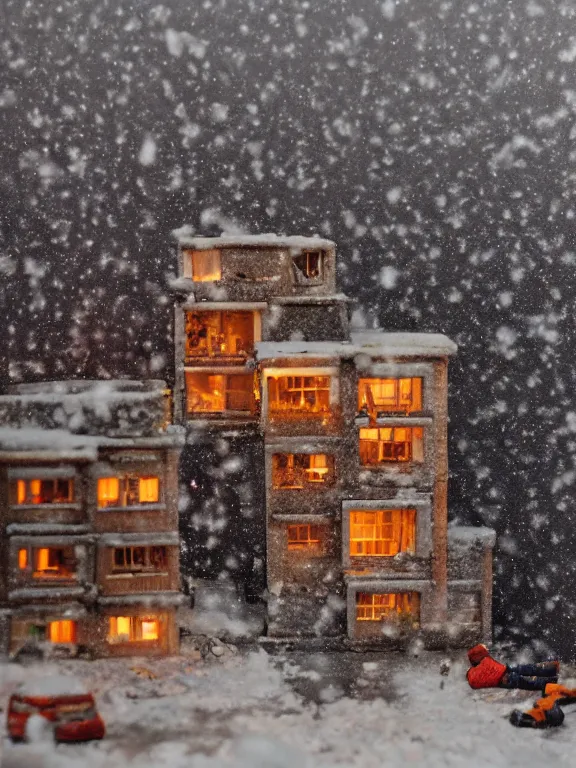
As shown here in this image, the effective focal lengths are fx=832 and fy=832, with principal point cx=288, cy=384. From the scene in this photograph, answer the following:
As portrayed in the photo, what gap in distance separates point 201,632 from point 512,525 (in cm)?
866

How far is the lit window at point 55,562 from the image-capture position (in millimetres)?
15578

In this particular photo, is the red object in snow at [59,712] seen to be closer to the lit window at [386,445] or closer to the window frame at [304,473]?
the window frame at [304,473]

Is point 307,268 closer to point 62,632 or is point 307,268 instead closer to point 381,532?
point 381,532

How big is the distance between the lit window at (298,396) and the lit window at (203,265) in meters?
2.68

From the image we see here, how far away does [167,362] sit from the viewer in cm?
2039

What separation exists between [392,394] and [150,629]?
22.3 ft

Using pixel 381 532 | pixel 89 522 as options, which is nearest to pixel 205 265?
pixel 89 522

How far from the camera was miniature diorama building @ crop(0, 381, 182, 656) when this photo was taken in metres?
15.4

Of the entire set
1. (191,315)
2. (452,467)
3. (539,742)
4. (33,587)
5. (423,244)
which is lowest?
(539,742)

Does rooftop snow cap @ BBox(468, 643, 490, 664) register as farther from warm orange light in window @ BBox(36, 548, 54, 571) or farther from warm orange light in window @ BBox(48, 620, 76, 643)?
warm orange light in window @ BBox(36, 548, 54, 571)

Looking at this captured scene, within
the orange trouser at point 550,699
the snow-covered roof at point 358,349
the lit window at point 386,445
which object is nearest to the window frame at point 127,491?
the snow-covered roof at point 358,349

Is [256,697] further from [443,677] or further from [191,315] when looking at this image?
[191,315]

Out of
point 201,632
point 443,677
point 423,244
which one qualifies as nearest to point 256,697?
point 201,632

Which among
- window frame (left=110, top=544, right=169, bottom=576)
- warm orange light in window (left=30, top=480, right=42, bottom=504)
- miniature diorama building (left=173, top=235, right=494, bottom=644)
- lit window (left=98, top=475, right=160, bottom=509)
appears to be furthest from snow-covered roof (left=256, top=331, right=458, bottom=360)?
warm orange light in window (left=30, top=480, right=42, bottom=504)
